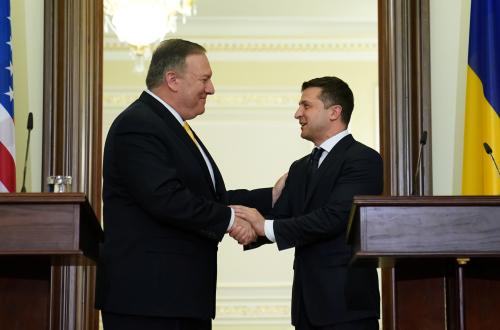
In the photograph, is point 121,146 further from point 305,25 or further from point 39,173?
point 305,25

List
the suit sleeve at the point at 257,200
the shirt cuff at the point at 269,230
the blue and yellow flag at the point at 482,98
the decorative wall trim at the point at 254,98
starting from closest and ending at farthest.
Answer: the shirt cuff at the point at 269,230 → the suit sleeve at the point at 257,200 → the blue and yellow flag at the point at 482,98 → the decorative wall trim at the point at 254,98

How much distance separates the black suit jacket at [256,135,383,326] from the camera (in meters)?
3.60

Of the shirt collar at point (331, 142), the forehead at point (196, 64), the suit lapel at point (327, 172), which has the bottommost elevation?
the suit lapel at point (327, 172)

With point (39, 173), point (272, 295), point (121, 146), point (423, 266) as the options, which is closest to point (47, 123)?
point (39, 173)

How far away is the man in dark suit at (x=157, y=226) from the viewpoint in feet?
10.7

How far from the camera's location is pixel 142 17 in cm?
720

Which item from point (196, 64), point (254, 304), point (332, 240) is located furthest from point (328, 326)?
A: point (254, 304)

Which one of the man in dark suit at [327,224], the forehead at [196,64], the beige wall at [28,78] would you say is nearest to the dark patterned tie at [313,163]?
the man in dark suit at [327,224]

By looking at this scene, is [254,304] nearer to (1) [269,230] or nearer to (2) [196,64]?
(1) [269,230]

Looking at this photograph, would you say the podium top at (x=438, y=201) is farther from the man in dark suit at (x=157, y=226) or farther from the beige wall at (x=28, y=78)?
the beige wall at (x=28, y=78)

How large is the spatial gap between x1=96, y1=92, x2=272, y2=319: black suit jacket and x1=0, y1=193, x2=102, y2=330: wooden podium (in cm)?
12

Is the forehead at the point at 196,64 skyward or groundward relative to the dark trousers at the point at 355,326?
skyward

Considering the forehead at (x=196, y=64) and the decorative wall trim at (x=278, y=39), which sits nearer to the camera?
the forehead at (x=196, y=64)

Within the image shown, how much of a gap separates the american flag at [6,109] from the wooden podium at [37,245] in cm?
80
